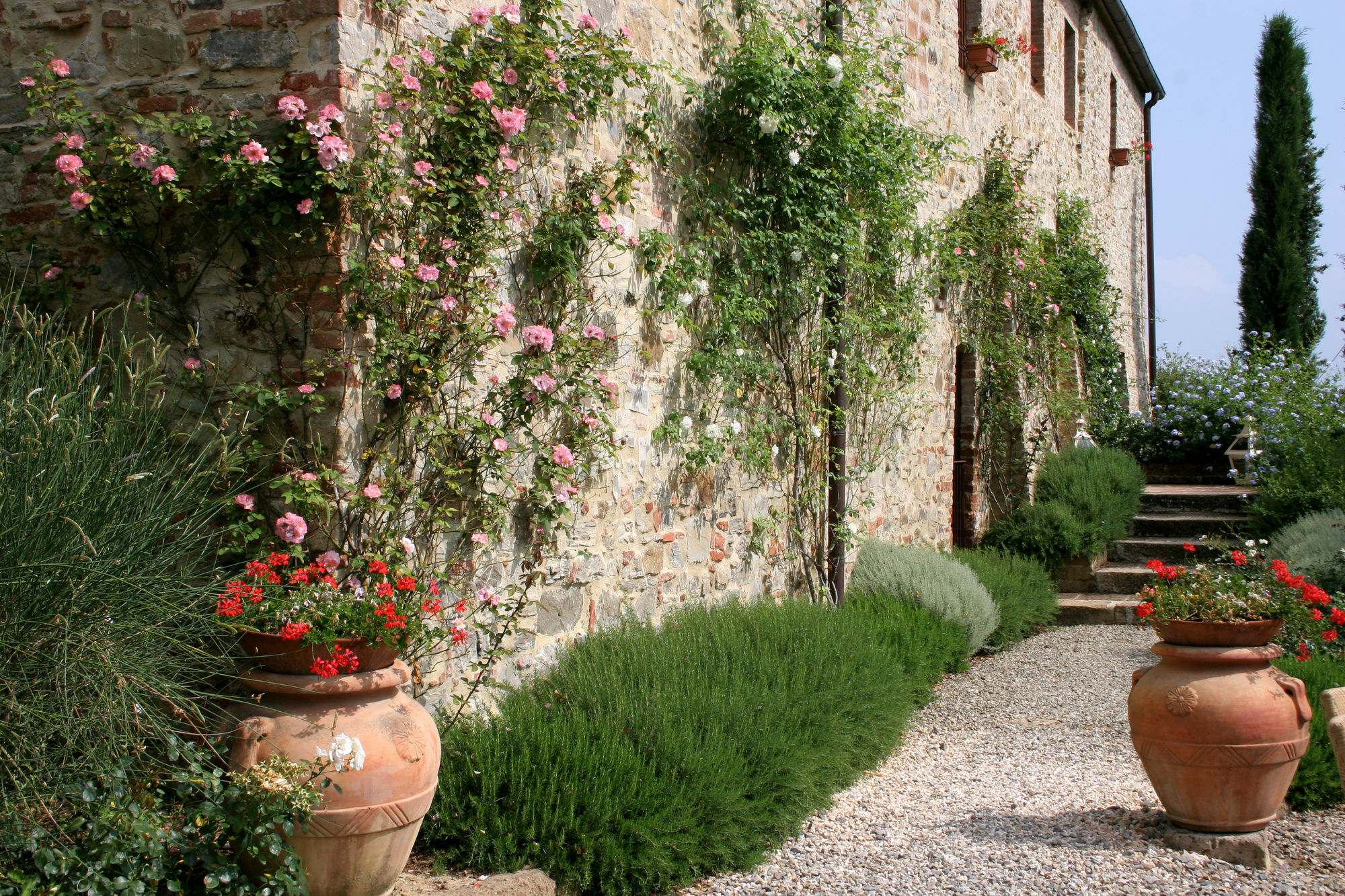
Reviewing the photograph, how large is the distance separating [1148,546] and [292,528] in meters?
7.24

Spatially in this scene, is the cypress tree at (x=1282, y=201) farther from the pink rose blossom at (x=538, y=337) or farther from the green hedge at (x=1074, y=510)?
the pink rose blossom at (x=538, y=337)

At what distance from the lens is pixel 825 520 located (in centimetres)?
616

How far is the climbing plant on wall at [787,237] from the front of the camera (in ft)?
16.5

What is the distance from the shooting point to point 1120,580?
7.97 m

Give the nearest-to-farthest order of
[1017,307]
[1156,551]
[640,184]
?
[640,184], [1156,551], [1017,307]

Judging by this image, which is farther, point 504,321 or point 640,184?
point 640,184

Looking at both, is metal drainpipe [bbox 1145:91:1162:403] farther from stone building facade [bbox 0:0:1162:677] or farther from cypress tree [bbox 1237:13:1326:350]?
stone building facade [bbox 0:0:1162:677]

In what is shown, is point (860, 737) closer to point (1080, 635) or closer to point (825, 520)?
point (825, 520)

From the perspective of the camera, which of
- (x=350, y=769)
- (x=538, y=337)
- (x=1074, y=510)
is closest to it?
(x=350, y=769)

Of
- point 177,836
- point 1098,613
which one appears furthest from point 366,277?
point 1098,613

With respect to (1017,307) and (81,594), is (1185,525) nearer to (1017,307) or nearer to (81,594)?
(1017,307)

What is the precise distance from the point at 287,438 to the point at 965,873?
239 cm

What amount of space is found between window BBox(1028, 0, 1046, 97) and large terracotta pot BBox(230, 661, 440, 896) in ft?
31.7

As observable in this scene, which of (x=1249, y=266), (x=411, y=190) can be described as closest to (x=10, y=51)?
(x=411, y=190)
